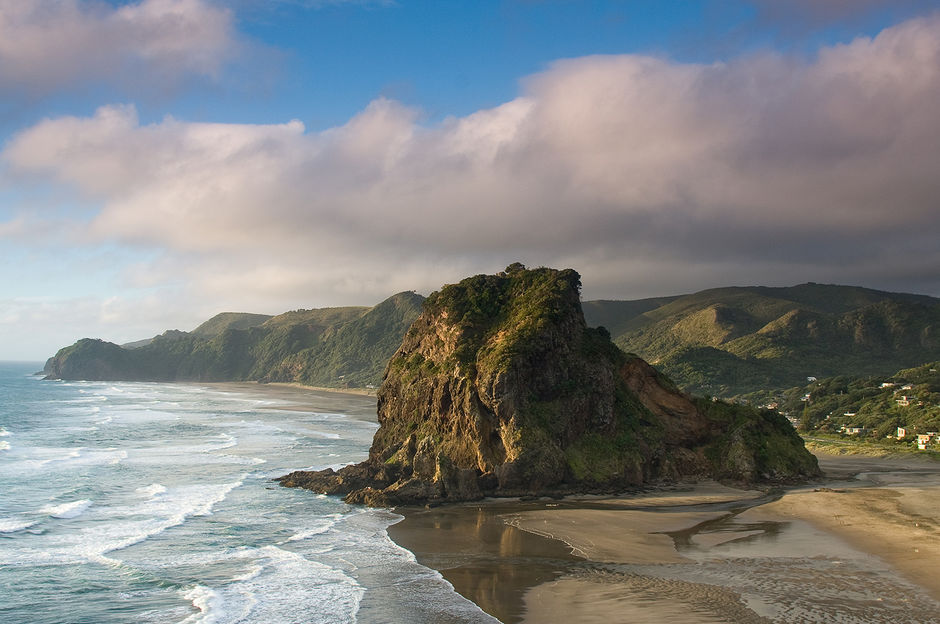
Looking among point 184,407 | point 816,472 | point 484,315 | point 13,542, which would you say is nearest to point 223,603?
point 13,542

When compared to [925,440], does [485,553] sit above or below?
below

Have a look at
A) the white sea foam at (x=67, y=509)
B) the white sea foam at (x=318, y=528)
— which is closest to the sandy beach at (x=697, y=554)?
the white sea foam at (x=318, y=528)

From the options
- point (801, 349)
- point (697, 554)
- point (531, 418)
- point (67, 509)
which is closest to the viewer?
point (697, 554)

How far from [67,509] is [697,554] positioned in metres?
35.1

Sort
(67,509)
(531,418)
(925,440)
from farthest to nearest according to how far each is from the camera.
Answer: (925,440) → (531,418) → (67,509)

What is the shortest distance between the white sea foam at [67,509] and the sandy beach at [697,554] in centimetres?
1879

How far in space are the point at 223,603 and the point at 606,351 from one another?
1403 inches

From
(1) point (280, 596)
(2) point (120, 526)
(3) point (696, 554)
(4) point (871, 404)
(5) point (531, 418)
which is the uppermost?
(5) point (531, 418)

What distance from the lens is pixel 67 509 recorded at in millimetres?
40750

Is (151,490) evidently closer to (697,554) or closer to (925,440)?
(697,554)

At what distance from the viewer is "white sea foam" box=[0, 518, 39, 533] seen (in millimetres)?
35891

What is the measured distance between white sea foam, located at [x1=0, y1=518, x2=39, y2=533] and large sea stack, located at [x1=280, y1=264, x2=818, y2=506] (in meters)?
16.4

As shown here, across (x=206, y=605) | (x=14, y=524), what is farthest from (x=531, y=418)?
(x=14, y=524)

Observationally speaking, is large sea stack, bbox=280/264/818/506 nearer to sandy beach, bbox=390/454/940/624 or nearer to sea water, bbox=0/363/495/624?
sandy beach, bbox=390/454/940/624
